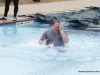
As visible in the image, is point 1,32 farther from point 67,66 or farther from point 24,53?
point 67,66

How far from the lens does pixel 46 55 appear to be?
5113mm

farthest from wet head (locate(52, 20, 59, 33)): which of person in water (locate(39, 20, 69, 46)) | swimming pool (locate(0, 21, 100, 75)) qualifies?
swimming pool (locate(0, 21, 100, 75))

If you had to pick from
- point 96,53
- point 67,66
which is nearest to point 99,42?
point 96,53

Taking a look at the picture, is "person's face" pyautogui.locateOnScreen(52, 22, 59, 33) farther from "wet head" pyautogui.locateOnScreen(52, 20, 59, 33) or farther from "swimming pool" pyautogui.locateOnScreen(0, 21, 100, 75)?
"swimming pool" pyautogui.locateOnScreen(0, 21, 100, 75)

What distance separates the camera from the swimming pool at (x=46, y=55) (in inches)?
163

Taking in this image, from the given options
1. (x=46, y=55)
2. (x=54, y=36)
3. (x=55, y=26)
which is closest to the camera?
(x=55, y=26)

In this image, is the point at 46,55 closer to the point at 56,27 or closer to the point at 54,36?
the point at 54,36

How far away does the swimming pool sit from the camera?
414 centimetres

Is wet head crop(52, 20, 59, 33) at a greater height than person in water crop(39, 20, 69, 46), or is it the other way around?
wet head crop(52, 20, 59, 33)

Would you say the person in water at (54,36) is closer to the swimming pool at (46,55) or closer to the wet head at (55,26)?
the wet head at (55,26)

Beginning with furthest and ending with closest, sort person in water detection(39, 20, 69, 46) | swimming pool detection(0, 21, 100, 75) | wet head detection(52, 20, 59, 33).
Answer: person in water detection(39, 20, 69, 46) → wet head detection(52, 20, 59, 33) → swimming pool detection(0, 21, 100, 75)

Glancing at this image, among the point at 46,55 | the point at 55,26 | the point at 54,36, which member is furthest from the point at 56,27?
the point at 46,55

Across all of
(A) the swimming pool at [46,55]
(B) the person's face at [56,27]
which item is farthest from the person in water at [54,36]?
(A) the swimming pool at [46,55]

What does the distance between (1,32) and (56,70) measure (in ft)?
13.0
